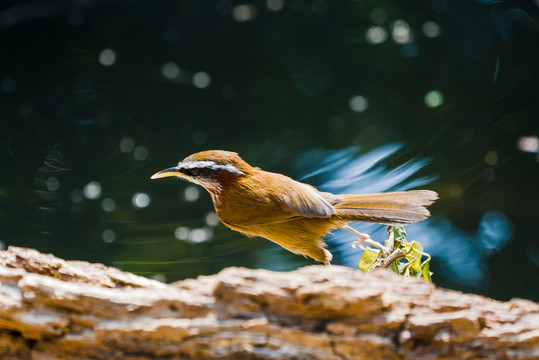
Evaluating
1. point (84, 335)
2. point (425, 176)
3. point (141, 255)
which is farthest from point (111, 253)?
point (425, 176)

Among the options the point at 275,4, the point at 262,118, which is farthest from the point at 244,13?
the point at 262,118

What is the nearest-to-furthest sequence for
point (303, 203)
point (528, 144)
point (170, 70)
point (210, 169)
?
point (303, 203) → point (210, 169) → point (528, 144) → point (170, 70)

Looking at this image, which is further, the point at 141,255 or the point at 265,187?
the point at 141,255

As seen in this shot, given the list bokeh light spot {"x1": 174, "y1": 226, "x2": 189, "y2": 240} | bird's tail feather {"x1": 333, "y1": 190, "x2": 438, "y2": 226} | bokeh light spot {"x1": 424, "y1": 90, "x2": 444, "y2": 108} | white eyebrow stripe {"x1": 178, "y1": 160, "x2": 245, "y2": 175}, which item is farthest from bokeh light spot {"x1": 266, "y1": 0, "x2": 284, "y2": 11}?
bokeh light spot {"x1": 174, "y1": 226, "x2": 189, "y2": 240}

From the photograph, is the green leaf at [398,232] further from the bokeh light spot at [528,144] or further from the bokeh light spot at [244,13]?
the bokeh light spot at [244,13]

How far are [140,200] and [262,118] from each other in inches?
29.7

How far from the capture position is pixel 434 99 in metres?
2.69

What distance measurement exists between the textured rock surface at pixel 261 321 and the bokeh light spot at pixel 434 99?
58.9 inches

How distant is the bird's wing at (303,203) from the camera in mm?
2195

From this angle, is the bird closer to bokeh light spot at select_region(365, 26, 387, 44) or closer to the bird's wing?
the bird's wing

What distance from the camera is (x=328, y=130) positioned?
2732mm

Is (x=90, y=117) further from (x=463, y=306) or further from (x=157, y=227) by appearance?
(x=463, y=306)

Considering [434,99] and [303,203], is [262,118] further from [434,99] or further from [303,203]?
[434,99]

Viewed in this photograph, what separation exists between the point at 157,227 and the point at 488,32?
1.94m
